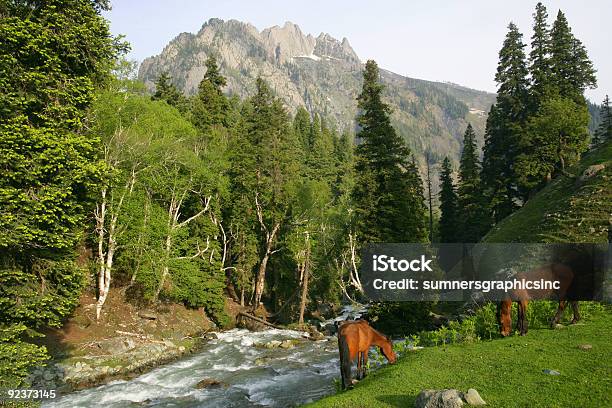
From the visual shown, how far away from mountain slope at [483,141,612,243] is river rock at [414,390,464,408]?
20650 mm

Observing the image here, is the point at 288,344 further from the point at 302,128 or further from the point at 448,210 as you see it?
the point at 302,128

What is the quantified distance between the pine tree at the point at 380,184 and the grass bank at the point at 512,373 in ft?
45.1

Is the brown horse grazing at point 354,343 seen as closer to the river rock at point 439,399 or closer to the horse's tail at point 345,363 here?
the horse's tail at point 345,363

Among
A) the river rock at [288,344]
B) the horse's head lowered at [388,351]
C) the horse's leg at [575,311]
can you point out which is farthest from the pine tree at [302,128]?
the horse's head lowered at [388,351]

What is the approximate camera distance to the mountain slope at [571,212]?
2527 cm

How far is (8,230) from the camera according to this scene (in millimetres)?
11766

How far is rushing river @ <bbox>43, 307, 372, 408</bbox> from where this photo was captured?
1656 centimetres

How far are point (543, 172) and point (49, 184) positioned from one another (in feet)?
140

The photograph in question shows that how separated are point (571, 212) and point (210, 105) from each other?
42.2 metres

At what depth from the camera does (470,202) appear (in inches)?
2051

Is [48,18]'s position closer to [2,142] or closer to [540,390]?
[2,142]

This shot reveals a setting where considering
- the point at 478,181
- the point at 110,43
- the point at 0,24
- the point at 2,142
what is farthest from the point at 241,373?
the point at 478,181

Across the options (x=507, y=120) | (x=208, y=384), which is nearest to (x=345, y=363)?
(x=208, y=384)

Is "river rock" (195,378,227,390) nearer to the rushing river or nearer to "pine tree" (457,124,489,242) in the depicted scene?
the rushing river
